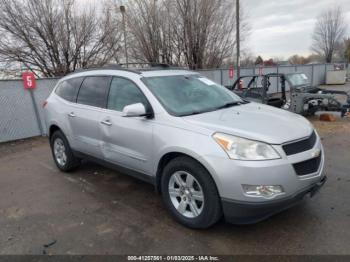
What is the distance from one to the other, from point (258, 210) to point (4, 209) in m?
3.40

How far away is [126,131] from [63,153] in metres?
2.13

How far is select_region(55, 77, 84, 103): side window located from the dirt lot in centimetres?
140

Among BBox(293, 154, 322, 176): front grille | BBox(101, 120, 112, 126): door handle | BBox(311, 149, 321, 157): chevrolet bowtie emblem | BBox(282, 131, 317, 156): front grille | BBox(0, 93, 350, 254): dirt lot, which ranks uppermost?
BBox(101, 120, 112, 126): door handle

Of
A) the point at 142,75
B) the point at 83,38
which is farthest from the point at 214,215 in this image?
the point at 83,38

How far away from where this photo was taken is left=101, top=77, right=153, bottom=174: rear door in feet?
11.2

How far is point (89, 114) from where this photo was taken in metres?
4.23

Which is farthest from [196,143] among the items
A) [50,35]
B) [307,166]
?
[50,35]

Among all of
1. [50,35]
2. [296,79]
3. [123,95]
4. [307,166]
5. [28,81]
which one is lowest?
[307,166]

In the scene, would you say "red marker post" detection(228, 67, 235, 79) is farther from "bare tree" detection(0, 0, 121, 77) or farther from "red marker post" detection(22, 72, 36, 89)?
"red marker post" detection(22, 72, 36, 89)

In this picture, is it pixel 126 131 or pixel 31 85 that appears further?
pixel 31 85

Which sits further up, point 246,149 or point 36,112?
point 246,149

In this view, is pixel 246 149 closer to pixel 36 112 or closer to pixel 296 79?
pixel 36 112

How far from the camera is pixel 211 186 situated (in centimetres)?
278

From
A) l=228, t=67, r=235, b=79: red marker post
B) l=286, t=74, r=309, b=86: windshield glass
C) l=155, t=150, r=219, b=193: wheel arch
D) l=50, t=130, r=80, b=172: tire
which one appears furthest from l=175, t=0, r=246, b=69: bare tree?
l=155, t=150, r=219, b=193: wheel arch
